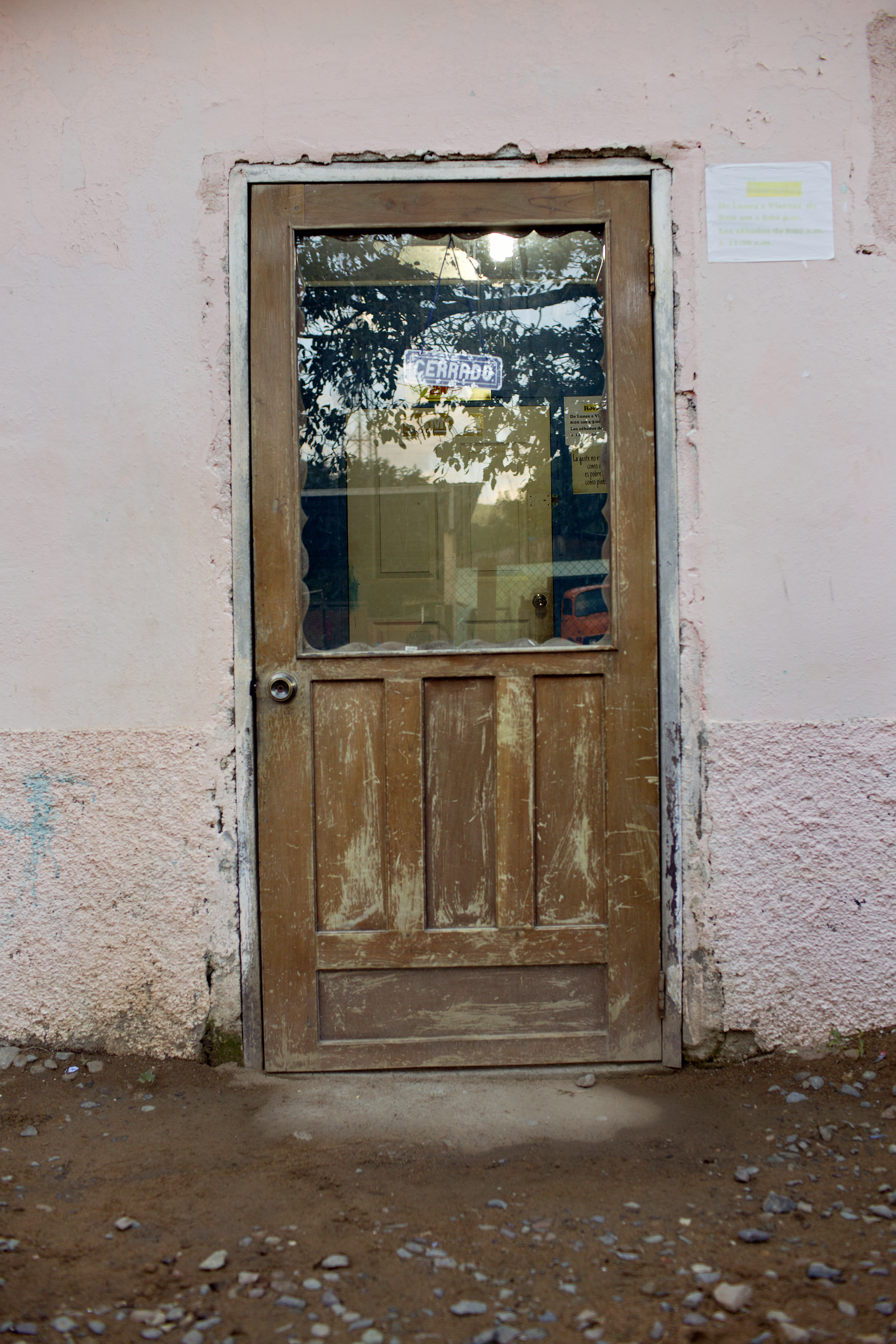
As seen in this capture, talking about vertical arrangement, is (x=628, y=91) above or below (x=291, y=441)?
above

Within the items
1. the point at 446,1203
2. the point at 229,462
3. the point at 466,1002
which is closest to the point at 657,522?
the point at 229,462

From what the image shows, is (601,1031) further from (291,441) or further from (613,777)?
(291,441)

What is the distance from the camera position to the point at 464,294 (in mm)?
2664

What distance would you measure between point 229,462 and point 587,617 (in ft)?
3.69

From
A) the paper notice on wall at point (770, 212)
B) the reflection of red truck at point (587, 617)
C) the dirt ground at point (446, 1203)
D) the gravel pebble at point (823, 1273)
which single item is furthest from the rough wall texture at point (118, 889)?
the paper notice on wall at point (770, 212)

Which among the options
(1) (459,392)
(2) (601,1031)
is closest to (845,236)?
(1) (459,392)

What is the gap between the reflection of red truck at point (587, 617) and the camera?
265 centimetres

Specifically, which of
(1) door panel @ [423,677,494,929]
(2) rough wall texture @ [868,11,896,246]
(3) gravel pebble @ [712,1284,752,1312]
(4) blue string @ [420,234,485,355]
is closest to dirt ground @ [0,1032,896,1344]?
(3) gravel pebble @ [712,1284,752,1312]

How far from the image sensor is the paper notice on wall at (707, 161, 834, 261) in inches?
101

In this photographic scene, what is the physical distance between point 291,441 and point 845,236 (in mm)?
1692

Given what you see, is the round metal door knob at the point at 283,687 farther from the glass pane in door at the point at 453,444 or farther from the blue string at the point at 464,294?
the blue string at the point at 464,294

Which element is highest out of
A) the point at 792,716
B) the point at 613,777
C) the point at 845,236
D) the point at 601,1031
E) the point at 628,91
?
the point at 628,91

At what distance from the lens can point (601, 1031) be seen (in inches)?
104

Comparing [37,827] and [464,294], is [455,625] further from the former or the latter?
[37,827]
